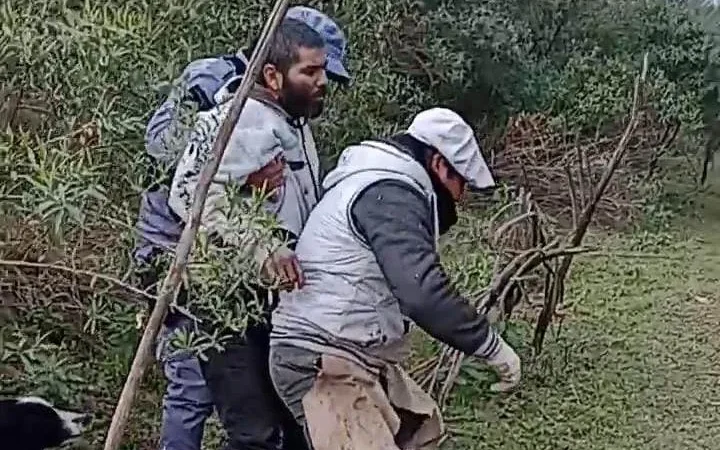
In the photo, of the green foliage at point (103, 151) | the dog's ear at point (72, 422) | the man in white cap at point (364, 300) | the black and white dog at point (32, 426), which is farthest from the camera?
the dog's ear at point (72, 422)

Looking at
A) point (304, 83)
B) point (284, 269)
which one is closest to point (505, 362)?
point (284, 269)

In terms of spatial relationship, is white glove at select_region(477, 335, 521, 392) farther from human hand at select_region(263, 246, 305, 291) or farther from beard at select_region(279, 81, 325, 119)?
beard at select_region(279, 81, 325, 119)

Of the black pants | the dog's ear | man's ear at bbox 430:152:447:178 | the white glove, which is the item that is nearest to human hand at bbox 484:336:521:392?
the white glove

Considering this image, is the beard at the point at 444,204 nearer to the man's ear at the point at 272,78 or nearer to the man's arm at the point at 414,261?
the man's arm at the point at 414,261

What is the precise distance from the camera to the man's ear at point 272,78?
336 cm

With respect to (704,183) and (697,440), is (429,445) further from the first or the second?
(704,183)

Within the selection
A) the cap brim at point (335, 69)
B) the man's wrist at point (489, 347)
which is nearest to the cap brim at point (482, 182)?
the man's wrist at point (489, 347)

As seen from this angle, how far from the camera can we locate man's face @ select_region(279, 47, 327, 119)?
3.35m

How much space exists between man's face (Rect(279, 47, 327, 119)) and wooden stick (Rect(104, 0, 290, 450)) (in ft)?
4.17

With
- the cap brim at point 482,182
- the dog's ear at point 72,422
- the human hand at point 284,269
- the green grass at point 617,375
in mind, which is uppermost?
the cap brim at point 482,182

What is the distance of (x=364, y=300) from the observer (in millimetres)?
A: 3199

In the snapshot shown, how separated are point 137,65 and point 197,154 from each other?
1.58ft

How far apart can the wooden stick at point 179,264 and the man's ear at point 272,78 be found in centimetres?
128

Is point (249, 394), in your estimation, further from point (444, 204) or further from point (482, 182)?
point (482, 182)
